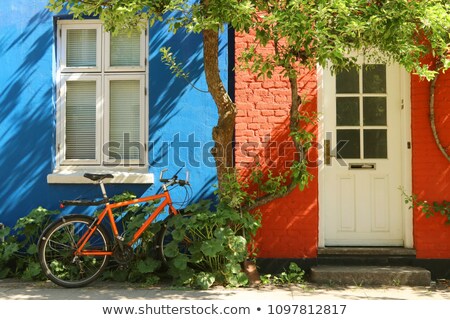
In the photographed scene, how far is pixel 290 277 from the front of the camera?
6.14m

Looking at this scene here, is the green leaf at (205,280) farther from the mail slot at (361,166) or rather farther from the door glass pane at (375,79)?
the door glass pane at (375,79)

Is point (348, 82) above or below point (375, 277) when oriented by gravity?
above

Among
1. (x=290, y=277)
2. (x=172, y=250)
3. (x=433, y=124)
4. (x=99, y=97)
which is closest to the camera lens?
(x=172, y=250)

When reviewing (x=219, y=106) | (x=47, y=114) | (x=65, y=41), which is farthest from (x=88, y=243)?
(x=65, y=41)

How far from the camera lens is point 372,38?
196 inches

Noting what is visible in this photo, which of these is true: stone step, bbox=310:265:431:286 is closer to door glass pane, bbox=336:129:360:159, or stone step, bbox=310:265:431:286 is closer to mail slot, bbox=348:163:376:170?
mail slot, bbox=348:163:376:170

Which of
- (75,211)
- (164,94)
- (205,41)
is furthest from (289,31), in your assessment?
(75,211)

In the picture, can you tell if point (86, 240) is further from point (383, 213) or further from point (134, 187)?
point (383, 213)

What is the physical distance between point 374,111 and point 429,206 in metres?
1.32

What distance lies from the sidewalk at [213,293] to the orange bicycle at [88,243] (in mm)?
183

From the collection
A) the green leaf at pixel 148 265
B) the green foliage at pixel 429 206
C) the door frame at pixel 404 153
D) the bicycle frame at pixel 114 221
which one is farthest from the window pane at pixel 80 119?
the green foliage at pixel 429 206

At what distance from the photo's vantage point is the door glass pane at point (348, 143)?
6648 millimetres

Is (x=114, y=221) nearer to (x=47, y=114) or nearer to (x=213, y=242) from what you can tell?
(x=213, y=242)

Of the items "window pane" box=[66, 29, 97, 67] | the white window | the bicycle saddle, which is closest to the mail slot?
the white window
